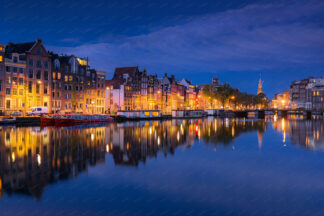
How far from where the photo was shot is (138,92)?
404 feet

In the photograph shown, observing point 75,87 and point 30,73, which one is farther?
point 75,87

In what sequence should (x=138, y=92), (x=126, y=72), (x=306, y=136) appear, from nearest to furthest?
(x=306, y=136) < (x=126, y=72) < (x=138, y=92)

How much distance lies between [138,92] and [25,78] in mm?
50648

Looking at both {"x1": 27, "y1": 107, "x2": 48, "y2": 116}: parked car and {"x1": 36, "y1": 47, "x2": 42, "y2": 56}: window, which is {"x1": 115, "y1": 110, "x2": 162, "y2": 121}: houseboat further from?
{"x1": 36, "y1": 47, "x2": 42, "y2": 56}: window

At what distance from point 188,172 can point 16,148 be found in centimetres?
1740

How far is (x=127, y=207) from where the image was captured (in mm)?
13883

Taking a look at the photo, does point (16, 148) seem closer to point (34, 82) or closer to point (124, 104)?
point (34, 82)

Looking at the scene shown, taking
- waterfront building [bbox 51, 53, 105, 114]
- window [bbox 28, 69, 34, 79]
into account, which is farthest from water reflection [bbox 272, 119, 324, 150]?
window [bbox 28, 69, 34, 79]

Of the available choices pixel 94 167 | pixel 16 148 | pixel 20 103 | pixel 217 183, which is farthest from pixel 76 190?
pixel 20 103

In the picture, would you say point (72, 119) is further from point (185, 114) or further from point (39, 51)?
point (185, 114)

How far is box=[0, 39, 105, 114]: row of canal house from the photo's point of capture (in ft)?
248

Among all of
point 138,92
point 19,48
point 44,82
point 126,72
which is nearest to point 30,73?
point 44,82

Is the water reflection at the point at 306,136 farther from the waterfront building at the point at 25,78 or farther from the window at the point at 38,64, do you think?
the window at the point at 38,64

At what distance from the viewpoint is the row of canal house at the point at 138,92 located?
11506 cm
